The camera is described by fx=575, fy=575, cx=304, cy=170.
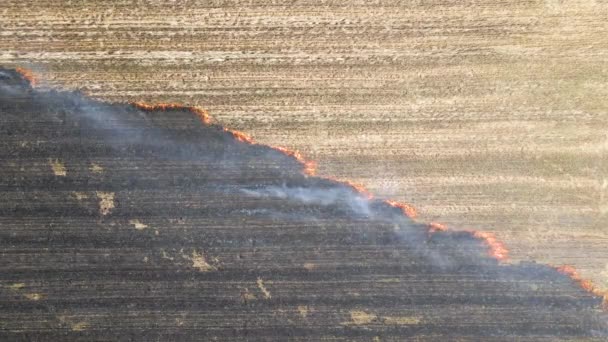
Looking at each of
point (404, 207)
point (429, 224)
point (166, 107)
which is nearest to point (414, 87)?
point (404, 207)

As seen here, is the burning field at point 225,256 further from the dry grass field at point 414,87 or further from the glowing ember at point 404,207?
the dry grass field at point 414,87

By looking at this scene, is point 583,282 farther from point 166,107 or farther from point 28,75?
point 28,75

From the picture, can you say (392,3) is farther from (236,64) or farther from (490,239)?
(490,239)

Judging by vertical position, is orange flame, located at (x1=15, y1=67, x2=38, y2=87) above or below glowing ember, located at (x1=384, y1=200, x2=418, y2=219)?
above

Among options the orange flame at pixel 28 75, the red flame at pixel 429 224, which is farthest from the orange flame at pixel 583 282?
the orange flame at pixel 28 75

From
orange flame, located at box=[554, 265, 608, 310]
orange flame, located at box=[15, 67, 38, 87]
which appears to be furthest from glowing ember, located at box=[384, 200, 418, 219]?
orange flame, located at box=[15, 67, 38, 87]

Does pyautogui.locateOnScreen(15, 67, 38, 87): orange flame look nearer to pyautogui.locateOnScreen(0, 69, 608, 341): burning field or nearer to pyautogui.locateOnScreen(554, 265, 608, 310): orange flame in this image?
pyautogui.locateOnScreen(0, 69, 608, 341): burning field

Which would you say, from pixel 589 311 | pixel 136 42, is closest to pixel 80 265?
pixel 136 42
